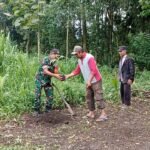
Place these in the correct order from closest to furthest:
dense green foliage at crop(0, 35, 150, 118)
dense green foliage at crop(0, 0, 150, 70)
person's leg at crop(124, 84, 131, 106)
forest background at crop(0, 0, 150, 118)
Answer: dense green foliage at crop(0, 35, 150, 118), person's leg at crop(124, 84, 131, 106), forest background at crop(0, 0, 150, 118), dense green foliage at crop(0, 0, 150, 70)

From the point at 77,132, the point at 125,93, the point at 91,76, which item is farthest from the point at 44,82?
the point at 125,93

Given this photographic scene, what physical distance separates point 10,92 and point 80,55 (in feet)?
7.17

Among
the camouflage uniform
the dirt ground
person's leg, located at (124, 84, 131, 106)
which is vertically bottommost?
the dirt ground

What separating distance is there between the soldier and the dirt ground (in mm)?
257

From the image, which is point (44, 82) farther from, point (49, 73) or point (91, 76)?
point (91, 76)

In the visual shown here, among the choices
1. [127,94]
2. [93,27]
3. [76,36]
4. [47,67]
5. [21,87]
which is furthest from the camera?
[76,36]

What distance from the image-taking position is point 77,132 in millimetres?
6879

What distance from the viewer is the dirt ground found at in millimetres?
6121

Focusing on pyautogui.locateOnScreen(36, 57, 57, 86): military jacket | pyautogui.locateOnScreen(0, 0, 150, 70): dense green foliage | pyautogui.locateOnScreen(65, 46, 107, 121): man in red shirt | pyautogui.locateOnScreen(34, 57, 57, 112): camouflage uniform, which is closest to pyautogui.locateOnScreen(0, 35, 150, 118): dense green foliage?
pyautogui.locateOnScreen(34, 57, 57, 112): camouflage uniform

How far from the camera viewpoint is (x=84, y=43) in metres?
17.8

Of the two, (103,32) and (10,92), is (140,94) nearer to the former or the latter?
(10,92)

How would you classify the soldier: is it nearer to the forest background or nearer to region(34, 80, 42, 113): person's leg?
region(34, 80, 42, 113): person's leg

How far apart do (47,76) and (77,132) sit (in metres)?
1.46

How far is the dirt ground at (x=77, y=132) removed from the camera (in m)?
6.12
